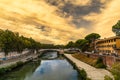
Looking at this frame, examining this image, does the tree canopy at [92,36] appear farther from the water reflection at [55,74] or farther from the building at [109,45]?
the water reflection at [55,74]

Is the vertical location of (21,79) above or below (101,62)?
below

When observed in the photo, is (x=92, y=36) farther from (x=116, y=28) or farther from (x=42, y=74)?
(x=42, y=74)

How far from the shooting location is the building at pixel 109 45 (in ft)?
284

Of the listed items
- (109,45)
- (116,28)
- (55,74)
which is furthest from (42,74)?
(116,28)

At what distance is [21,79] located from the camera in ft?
190

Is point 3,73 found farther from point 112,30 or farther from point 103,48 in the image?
point 112,30

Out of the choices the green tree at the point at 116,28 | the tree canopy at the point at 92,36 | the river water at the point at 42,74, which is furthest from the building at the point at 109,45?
the tree canopy at the point at 92,36

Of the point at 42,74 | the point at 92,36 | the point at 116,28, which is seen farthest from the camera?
the point at 92,36

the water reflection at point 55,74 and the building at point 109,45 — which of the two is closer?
the water reflection at point 55,74

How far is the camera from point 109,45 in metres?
101

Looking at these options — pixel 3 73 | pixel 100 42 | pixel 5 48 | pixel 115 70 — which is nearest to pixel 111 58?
pixel 3 73

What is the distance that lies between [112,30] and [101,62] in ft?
184

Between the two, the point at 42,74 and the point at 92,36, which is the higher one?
the point at 92,36

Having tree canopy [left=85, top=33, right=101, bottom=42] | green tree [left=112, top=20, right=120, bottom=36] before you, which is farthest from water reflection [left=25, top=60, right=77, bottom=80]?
tree canopy [left=85, top=33, right=101, bottom=42]
